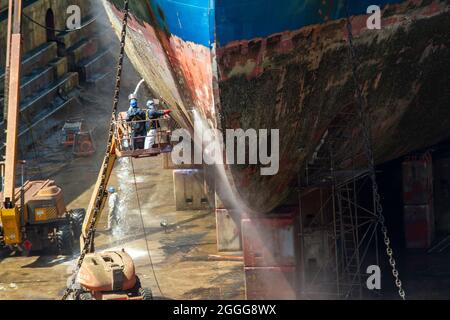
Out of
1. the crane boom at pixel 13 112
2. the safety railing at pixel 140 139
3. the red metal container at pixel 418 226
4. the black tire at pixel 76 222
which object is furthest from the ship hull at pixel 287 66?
the black tire at pixel 76 222

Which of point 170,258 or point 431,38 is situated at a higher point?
point 431,38

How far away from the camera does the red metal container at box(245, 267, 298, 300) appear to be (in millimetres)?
17484

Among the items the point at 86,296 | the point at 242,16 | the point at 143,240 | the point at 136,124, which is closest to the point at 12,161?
the point at 143,240

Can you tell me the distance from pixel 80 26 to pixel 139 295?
78.3 ft

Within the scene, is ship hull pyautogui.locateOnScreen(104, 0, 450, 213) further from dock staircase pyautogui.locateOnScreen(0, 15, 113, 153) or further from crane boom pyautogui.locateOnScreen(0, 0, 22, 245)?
dock staircase pyautogui.locateOnScreen(0, 15, 113, 153)

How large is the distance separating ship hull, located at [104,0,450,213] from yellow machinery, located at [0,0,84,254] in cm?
345

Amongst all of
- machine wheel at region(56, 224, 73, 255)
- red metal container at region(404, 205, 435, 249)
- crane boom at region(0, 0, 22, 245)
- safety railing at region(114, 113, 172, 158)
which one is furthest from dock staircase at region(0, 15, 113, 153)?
red metal container at region(404, 205, 435, 249)

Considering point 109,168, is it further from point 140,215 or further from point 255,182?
point 140,215

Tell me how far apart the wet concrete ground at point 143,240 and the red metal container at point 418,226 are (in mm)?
3594

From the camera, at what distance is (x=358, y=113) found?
55.4 ft

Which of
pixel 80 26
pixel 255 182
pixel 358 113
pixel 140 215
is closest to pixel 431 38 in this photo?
pixel 358 113

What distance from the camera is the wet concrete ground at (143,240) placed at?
19.3 metres
